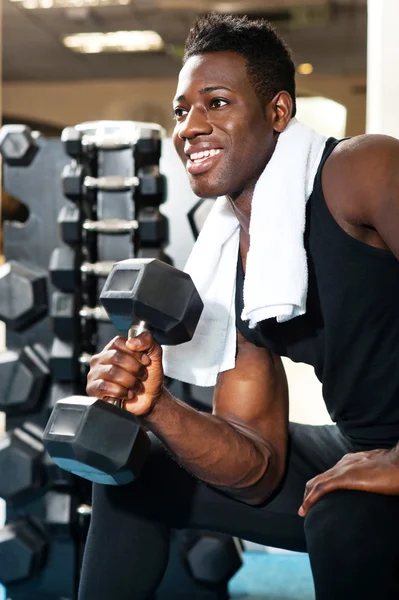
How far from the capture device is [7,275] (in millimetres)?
1855

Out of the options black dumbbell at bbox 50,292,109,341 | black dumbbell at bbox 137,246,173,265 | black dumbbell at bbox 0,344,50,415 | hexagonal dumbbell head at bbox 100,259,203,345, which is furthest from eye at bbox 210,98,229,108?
black dumbbell at bbox 0,344,50,415

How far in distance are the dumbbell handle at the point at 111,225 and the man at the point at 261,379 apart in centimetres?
56

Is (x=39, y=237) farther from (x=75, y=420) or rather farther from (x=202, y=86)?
(x=75, y=420)

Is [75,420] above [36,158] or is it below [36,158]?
below

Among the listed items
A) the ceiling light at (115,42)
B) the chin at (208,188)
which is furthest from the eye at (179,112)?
the ceiling light at (115,42)

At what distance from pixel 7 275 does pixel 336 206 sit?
3.00 ft

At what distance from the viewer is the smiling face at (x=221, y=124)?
1270 millimetres

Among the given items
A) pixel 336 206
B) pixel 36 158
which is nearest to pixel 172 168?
pixel 36 158

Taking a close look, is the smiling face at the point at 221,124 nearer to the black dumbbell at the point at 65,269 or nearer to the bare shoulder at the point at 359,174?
the bare shoulder at the point at 359,174

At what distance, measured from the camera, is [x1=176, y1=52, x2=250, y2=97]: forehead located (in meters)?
1.27

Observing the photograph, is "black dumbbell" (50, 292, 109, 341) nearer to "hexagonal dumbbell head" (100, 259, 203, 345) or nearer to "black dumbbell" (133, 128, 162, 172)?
"black dumbbell" (133, 128, 162, 172)

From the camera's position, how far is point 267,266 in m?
1.24

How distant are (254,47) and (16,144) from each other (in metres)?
0.81

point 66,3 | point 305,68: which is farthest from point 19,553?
point 305,68
